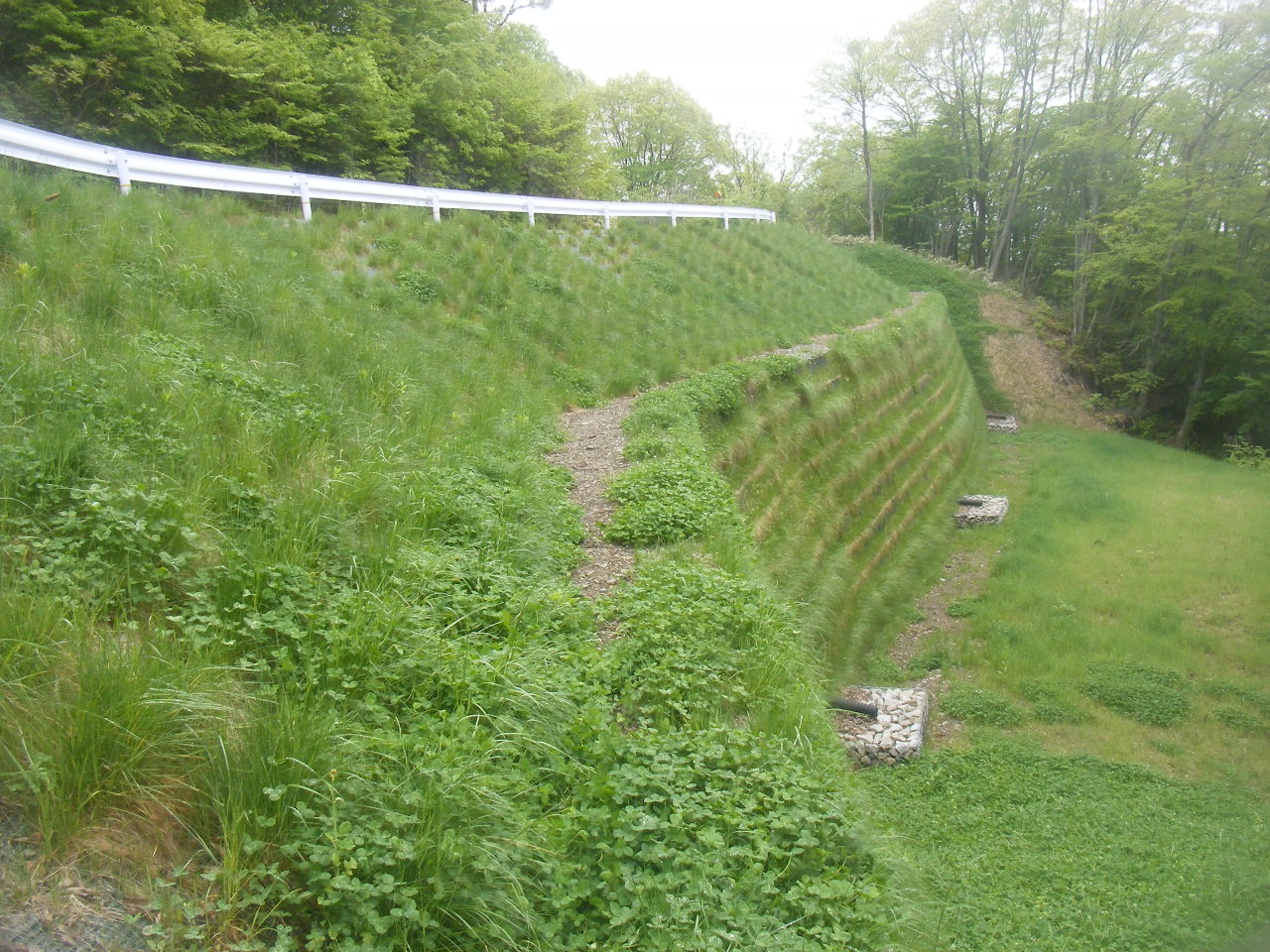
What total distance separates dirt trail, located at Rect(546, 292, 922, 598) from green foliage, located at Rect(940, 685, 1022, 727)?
4498 millimetres

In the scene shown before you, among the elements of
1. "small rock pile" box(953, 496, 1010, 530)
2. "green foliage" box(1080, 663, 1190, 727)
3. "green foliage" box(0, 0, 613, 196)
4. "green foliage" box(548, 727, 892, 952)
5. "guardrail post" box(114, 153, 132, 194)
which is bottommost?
"green foliage" box(1080, 663, 1190, 727)

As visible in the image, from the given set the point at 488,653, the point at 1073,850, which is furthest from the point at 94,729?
the point at 1073,850

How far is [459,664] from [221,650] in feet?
3.05

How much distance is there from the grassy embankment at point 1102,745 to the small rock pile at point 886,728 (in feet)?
0.67

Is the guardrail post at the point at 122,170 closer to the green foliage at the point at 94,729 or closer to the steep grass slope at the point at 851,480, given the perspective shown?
the steep grass slope at the point at 851,480

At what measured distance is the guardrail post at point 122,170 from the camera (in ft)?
27.0

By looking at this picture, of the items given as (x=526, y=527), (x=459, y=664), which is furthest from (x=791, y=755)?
(x=526, y=527)

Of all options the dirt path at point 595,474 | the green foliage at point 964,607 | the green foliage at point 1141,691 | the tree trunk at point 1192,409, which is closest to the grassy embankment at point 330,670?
the dirt path at point 595,474

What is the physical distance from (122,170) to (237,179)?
1.60 meters

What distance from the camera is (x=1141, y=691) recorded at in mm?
9047

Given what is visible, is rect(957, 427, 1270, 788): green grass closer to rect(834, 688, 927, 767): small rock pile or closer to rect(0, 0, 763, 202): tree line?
rect(834, 688, 927, 767): small rock pile

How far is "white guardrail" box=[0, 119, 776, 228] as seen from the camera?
7.51 m

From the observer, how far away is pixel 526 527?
5383 mm

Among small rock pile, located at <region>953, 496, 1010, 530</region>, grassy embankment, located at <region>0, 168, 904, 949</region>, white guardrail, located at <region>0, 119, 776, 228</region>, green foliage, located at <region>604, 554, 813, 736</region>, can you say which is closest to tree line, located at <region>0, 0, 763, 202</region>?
white guardrail, located at <region>0, 119, 776, 228</region>
